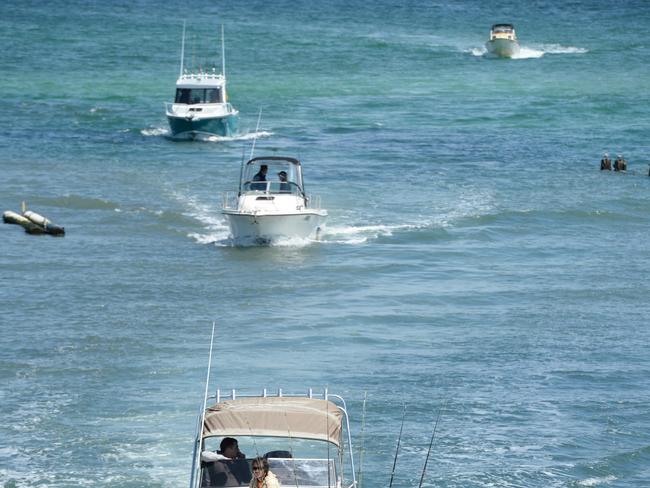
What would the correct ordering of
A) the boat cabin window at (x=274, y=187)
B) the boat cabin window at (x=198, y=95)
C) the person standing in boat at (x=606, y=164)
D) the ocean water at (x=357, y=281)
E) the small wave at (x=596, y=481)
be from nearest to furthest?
1. the small wave at (x=596, y=481)
2. the ocean water at (x=357, y=281)
3. the boat cabin window at (x=274, y=187)
4. the person standing in boat at (x=606, y=164)
5. the boat cabin window at (x=198, y=95)

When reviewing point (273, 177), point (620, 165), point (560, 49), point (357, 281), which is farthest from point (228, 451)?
point (560, 49)

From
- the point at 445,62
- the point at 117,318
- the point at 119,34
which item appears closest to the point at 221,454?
the point at 117,318

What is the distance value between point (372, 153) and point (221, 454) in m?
31.2

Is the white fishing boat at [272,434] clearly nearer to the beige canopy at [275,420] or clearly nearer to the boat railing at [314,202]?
the beige canopy at [275,420]

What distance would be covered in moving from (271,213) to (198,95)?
1721 cm

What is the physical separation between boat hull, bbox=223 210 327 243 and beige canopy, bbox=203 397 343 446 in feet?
52.7

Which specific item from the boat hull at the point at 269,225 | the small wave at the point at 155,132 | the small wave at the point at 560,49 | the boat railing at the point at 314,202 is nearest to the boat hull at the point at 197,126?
the small wave at the point at 155,132

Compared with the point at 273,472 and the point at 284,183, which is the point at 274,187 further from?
the point at 273,472

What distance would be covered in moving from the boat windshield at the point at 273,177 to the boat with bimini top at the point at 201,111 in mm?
12622

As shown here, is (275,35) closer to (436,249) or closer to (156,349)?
(436,249)

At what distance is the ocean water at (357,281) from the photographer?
1977cm

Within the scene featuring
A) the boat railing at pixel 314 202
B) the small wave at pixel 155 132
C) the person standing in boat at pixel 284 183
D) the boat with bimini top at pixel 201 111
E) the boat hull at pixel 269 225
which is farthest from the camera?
the small wave at pixel 155 132

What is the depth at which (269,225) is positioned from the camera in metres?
31.1

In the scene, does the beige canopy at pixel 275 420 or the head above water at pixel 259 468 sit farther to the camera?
the beige canopy at pixel 275 420
